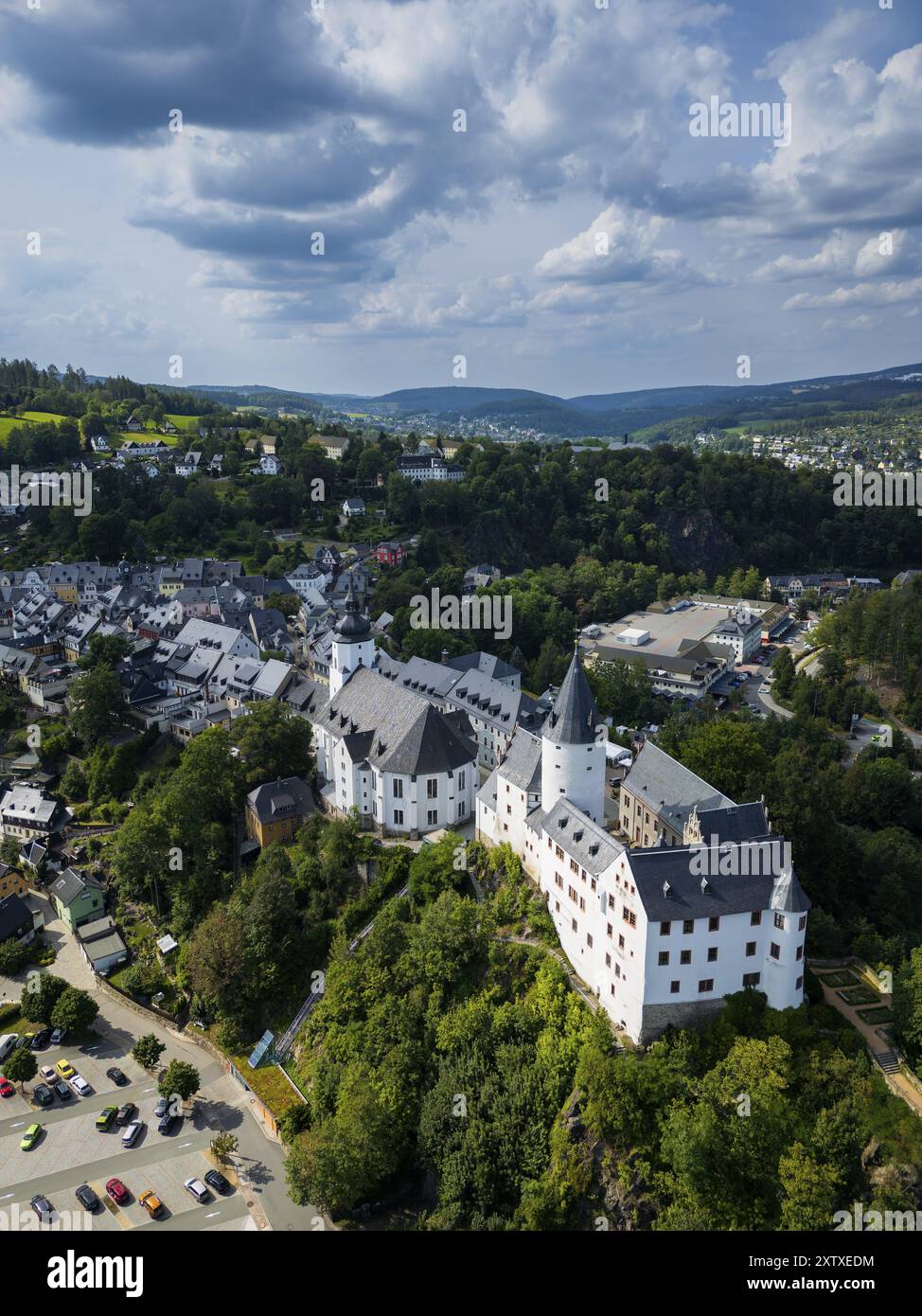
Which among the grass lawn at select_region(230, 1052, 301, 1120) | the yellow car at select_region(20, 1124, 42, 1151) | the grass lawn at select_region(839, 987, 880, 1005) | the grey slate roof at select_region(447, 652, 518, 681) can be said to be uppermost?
the grey slate roof at select_region(447, 652, 518, 681)

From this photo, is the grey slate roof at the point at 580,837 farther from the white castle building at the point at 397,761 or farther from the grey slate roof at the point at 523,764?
the white castle building at the point at 397,761

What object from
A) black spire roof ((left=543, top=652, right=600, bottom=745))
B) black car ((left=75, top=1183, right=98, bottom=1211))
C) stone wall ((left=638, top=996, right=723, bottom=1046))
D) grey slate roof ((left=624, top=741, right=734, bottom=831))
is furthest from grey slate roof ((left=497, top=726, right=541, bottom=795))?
black car ((left=75, top=1183, right=98, bottom=1211))

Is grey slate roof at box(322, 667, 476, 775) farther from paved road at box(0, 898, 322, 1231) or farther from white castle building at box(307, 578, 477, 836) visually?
paved road at box(0, 898, 322, 1231)

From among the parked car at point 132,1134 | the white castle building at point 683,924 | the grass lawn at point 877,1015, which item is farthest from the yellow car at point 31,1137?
the grass lawn at point 877,1015

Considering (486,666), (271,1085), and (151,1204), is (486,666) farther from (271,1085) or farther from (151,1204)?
(151,1204)

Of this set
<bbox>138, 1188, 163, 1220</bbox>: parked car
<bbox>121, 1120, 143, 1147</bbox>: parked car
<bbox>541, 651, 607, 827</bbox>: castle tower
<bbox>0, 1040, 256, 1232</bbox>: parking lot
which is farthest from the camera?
<bbox>541, 651, 607, 827</bbox>: castle tower

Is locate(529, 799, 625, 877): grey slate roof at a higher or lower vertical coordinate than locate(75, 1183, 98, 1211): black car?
higher
